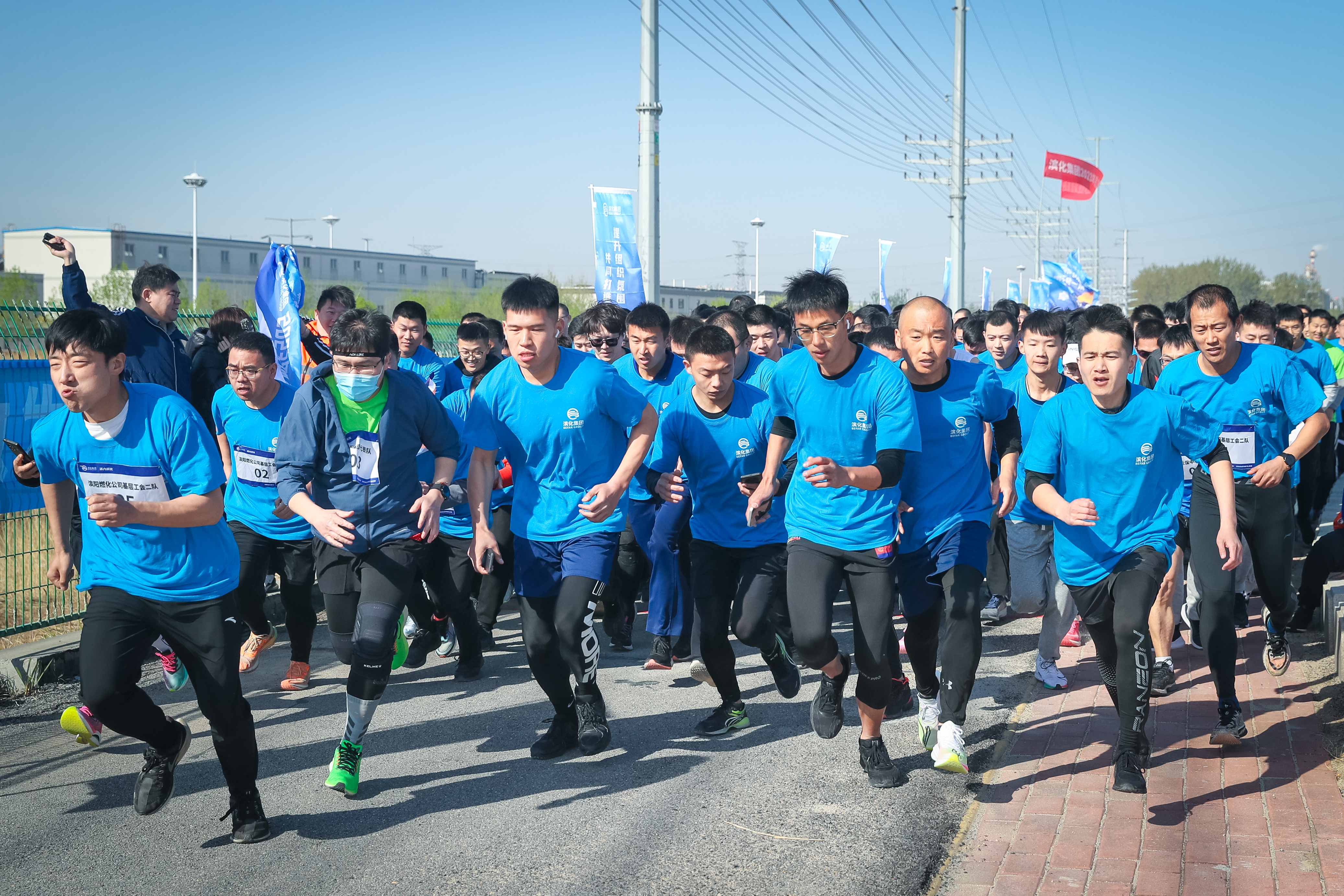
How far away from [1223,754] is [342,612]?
4.30 metres

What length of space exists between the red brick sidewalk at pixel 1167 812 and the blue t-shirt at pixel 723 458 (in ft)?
5.51

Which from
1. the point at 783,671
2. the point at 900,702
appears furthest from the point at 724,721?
the point at 900,702

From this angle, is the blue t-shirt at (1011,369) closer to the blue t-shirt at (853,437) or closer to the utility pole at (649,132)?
the blue t-shirt at (853,437)

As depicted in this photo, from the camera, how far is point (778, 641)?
6.11 m

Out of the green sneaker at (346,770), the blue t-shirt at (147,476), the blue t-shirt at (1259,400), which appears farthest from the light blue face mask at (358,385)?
the blue t-shirt at (1259,400)

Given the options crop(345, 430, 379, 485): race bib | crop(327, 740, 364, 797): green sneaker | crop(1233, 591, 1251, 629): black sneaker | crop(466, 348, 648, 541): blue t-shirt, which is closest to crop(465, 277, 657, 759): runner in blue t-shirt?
crop(466, 348, 648, 541): blue t-shirt

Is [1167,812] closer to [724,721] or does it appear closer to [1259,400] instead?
[724,721]

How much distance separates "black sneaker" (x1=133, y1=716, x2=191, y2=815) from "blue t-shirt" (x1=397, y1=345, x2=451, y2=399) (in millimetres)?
3833

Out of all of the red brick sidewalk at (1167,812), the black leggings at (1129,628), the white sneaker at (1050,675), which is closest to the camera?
the red brick sidewalk at (1167,812)

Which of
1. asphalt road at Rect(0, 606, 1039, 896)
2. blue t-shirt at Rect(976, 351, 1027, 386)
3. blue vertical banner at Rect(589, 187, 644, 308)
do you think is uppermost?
blue vertical banner at Rect(589, 187, 644, 308)

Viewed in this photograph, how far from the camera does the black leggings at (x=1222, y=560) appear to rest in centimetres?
552

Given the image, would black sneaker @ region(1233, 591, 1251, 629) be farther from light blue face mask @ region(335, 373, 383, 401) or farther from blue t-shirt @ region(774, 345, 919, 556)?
light blue face mask @ region(335, 373, 383, 401)

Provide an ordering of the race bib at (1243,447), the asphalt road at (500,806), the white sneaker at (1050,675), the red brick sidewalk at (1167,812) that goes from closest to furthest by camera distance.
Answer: the red brick sidewalk at (1167,812), the asphalt road at (500,806), the race bib at (1243,447), the white sneaker at (1050,675)

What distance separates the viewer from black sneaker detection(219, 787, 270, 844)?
14.9ft
